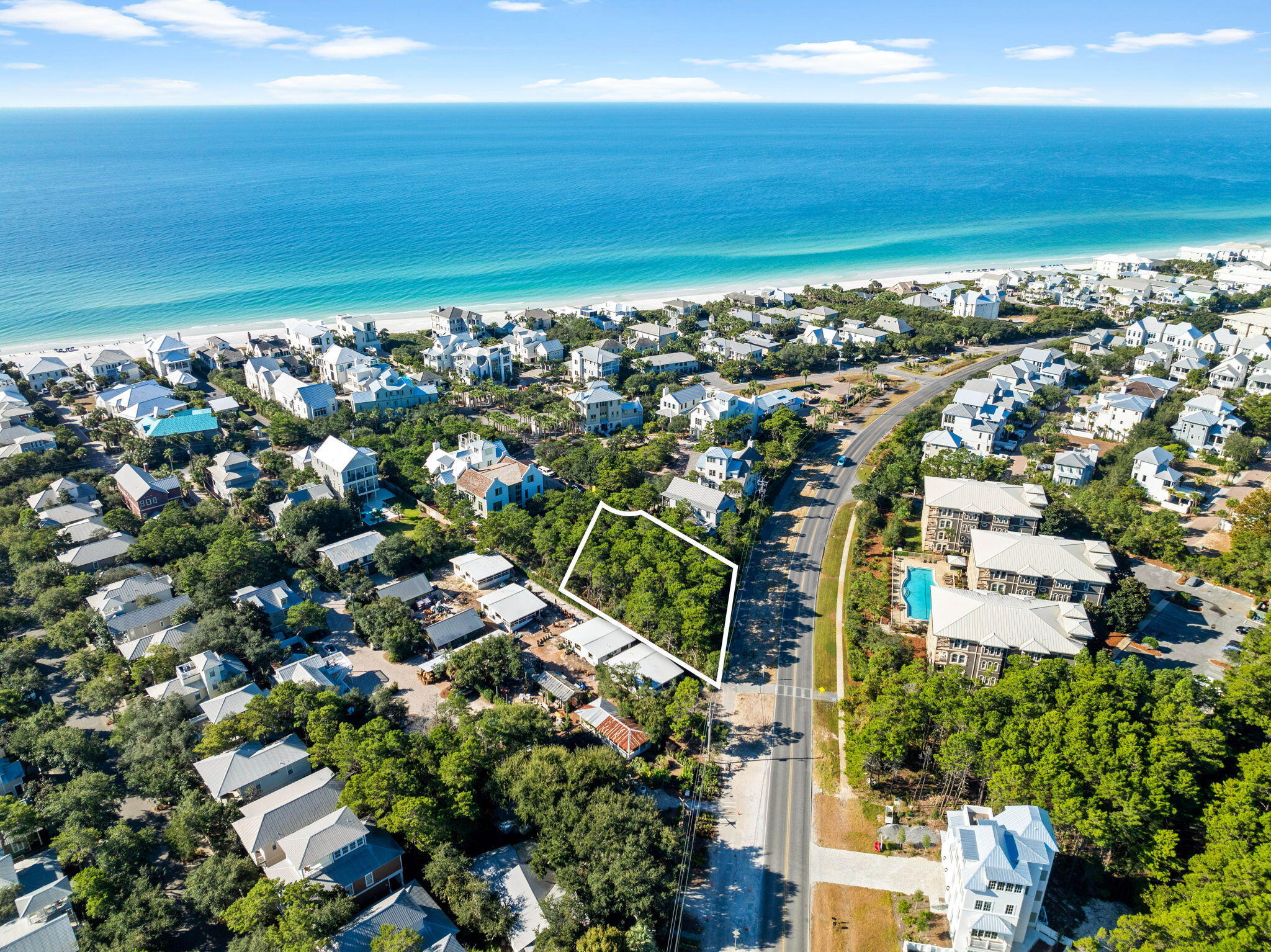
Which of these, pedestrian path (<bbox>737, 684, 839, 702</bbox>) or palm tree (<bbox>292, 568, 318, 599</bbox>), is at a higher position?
palm tree (<bbox>292, 568, 318, 599</bbox>)

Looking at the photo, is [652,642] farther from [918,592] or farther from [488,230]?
[488,230]

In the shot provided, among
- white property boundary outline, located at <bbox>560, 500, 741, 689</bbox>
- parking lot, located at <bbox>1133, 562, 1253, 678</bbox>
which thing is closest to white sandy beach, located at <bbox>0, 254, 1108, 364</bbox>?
white property boundary outline, located at <bbox>560, 500, 741, 689</bbox>

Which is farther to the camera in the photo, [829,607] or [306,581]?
[829,607]

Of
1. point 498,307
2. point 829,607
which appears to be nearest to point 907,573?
point 829,607

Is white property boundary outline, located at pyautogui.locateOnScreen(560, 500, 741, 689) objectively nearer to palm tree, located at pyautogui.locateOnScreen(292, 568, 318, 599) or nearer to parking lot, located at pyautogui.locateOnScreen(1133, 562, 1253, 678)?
palm tree, located at pyautogui.locateOnScreen(292, 568, 318, 599)

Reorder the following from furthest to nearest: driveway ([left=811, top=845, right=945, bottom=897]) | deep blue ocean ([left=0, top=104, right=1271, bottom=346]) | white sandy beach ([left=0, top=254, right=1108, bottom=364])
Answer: deep blue ocean ([left=0, top=104, right=1271, bottom=346]) < white sandy beach ([left=0, top=254, right=1108, bottom=364]) < driveway ([left=811, top=845, right=945, bottom=897])

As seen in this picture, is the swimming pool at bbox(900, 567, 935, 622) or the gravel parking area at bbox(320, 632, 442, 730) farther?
the swimming pool at bbox(900, 567, 935, 622)

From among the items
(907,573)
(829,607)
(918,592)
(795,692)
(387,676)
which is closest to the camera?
(795,692)
